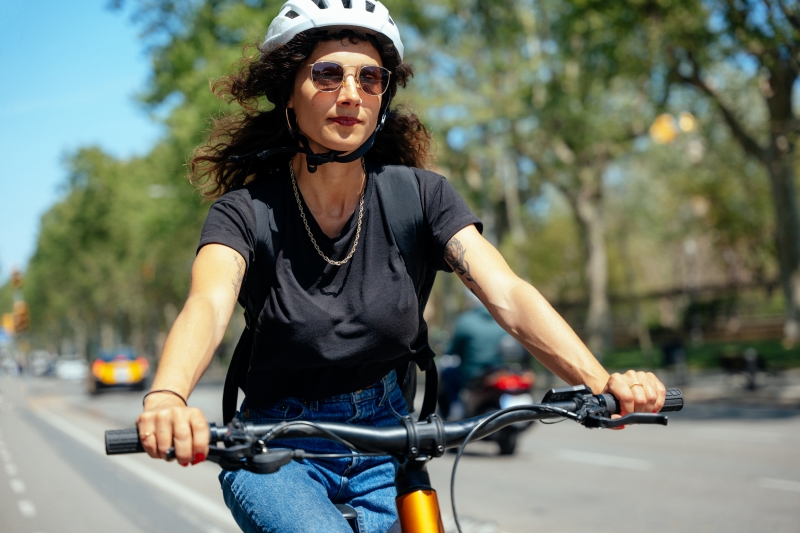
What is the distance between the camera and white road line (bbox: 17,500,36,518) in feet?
23.8

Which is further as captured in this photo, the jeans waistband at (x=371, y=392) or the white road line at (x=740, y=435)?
the white road line at (x=740, y=435)

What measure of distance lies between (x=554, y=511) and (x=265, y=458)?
6.16 metres

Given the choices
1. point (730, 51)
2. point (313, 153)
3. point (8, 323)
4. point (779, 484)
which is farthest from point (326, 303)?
point (730, 51)

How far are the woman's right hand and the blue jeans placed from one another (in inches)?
16.2

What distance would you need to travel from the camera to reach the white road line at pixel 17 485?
8.34 meters

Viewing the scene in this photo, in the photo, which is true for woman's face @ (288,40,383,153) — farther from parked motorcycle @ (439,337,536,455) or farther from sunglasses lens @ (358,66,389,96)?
parked motorcycle @ (439,337,536,455)

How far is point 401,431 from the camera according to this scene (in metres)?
2.13

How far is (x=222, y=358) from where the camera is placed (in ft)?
178

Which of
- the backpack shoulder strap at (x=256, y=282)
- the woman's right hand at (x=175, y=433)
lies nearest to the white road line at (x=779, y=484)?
the backpack shoulder strap at (x=256, y=282)

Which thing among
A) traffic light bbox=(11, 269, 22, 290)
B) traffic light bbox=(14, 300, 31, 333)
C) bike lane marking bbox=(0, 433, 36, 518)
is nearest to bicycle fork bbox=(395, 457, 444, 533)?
→ bike lane marking bbox=(0, 433, 36, 518)

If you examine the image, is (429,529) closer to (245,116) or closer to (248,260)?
(248,260)

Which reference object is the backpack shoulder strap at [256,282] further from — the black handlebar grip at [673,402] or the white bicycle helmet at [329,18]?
the black handlebar grip at [673,402]

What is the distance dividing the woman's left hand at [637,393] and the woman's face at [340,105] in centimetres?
92

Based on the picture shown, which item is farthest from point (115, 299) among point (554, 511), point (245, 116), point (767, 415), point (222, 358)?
point (245, 116)
